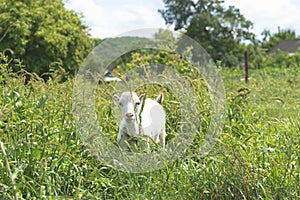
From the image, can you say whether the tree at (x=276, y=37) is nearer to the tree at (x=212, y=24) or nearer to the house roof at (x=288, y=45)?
the house roof at (x=288, y=45)

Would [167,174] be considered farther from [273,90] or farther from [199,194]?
[273,90]

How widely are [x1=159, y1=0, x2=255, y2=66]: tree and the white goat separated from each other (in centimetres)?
1482

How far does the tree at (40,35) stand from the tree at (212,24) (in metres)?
7.71

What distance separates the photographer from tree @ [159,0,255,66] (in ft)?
63.0

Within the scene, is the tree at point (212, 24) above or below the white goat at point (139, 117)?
above

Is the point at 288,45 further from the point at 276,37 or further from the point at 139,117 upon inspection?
the point at 139,117

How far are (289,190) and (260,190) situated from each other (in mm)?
165

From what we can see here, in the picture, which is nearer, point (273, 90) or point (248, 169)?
point (248, 169)

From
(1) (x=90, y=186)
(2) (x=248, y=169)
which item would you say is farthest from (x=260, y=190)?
(1) (x=90, y=186)

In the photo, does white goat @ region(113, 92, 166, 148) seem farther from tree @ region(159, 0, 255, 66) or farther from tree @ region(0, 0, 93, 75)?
tree @ region(159, 0, 255, 66)

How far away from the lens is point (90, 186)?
299 cm

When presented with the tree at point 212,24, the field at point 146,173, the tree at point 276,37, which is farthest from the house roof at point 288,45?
the field at point 146,173

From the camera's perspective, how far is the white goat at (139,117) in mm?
3143

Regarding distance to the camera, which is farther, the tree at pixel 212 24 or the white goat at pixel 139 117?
the tree at pixel 212 24
